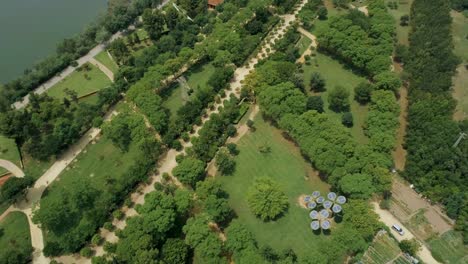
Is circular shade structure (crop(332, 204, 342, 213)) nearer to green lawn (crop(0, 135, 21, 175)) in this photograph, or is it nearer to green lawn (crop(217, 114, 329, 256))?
green lawn (crop(217, 114, 329, 256))

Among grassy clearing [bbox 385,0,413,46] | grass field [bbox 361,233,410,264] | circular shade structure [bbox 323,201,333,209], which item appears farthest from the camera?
grassy clearing [bbox 385,0,413,46]

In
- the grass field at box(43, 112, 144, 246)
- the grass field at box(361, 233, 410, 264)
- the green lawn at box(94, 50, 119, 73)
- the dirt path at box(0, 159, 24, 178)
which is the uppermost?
the green lawn at box(94, 50, 119, 73)

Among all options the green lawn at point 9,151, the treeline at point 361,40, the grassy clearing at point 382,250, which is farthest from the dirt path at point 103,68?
the grassy clearing at point 382,250

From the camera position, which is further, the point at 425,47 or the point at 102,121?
the point at 425,47

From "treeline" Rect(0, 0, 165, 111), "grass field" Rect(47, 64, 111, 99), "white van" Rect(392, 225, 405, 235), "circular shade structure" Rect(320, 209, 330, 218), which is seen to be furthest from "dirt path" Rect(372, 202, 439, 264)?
"treeline" Rect(0, 0, 165, 111)

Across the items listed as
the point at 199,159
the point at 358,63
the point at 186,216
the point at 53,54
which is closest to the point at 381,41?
the point at 358,63

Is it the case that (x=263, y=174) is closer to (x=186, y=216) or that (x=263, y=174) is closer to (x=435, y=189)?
(x=186, y=216)
